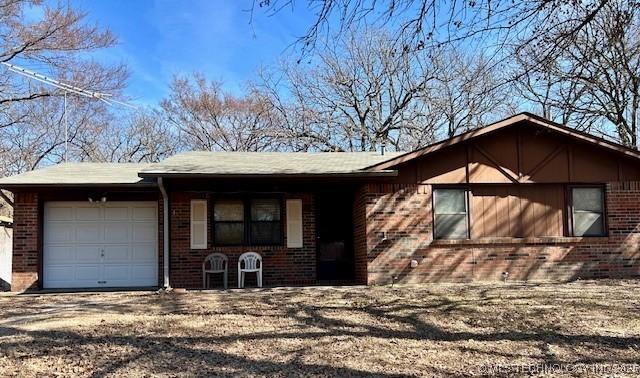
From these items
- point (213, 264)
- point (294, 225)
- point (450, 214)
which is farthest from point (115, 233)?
point (450, 214)

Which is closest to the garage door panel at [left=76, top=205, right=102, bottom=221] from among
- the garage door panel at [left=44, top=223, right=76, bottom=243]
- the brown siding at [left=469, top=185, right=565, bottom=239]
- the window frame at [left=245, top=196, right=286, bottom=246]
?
the garage door panel at [left=44, top=223, right=76, bottom=243]

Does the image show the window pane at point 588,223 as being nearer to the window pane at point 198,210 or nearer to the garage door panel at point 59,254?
the window pane at point 198,210

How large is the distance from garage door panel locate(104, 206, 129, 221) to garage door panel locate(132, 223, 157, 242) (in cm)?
32

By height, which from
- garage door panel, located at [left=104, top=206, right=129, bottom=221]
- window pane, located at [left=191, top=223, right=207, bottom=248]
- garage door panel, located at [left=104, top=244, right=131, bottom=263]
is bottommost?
garage door panel, located at [left=104, top=244, right=131, bottom=263]

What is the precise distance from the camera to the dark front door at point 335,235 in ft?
43.3

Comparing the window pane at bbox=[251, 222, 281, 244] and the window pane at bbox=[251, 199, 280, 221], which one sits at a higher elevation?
the window pane at bbox=[251, 199, 280, 221]

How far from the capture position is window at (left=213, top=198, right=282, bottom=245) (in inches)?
495

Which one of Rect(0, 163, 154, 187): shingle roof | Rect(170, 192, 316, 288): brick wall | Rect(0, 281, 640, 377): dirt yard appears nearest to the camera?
Rect(0, 281, 640, 377): dirt yard

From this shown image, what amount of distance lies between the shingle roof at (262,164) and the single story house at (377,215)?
0.07 m

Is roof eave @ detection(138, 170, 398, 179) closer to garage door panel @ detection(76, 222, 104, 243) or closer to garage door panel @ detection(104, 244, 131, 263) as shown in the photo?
garage door panel @ detection(104, 244, 131, 263)

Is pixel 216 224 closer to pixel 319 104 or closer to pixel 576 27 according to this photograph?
pixel 576 27

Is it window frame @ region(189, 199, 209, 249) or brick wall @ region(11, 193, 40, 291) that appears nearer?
brick wall @ region(11, 193, 40, 291)

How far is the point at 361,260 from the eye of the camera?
12.3 meters

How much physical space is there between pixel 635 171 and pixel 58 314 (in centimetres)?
1158
